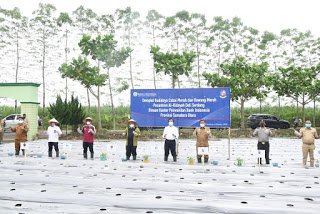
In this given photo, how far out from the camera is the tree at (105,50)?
30.8 m

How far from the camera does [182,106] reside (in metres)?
15.8

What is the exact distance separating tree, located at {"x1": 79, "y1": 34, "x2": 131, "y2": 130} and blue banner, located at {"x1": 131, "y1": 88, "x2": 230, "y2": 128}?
15380 mm

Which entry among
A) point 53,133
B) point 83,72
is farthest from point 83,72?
point 53,133

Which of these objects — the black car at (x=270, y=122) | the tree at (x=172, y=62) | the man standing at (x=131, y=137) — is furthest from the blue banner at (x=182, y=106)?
the black car at (x=270, y=122)

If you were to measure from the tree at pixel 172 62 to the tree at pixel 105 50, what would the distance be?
2.39 m

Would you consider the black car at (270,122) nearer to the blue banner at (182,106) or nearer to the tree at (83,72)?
the tree at (83,72)

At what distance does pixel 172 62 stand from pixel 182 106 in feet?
50.7

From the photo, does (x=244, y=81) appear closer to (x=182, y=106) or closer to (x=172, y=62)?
(x=172, y=62)

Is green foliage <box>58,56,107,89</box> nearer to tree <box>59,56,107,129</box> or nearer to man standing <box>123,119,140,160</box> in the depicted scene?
tree <box>59,56,107,129</box>

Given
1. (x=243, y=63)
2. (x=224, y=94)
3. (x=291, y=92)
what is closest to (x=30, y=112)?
(x=224, y=94)

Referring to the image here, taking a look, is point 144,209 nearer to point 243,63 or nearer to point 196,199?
point 196,199

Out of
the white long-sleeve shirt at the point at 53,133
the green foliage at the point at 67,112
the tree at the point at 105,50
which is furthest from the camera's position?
the tree at the point at 105,50

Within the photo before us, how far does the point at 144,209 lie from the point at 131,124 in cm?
769

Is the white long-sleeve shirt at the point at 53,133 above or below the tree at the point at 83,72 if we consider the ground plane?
below
